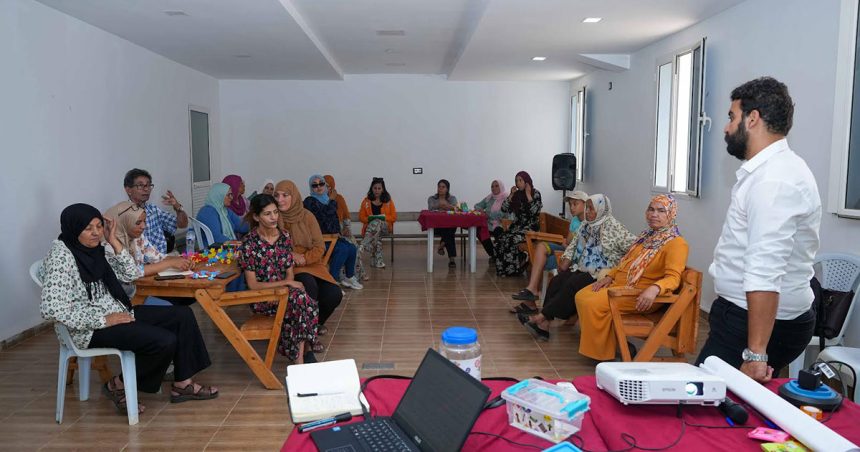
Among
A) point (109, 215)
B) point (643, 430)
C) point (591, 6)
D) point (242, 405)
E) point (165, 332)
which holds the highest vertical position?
point (591, 6)

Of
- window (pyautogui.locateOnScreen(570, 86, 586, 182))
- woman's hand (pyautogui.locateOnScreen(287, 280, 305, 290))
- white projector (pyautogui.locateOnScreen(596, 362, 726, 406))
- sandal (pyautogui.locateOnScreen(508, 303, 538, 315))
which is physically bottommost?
sandal (pyautogui.locateOnScreen(508, 303, 538, 315))

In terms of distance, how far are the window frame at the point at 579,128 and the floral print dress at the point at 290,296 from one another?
6721 millimetres

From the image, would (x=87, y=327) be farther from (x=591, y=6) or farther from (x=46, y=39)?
(x=591, y=6)

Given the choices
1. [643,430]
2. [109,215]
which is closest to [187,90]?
[109,215]

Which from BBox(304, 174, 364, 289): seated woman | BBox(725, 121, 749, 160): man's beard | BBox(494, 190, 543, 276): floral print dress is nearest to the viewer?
BBox(725, 121, 749, 160): man's beard

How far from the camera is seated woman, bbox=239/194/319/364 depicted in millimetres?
4336

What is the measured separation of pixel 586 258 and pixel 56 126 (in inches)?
187

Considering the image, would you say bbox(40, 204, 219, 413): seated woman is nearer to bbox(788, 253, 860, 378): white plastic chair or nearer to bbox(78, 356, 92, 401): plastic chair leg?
bbox(78, 356, 92, 401): plastic chair leg

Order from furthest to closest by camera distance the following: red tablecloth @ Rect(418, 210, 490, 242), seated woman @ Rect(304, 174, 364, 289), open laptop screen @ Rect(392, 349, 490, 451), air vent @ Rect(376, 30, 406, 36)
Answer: red tablecloth @ Rect(418, 210, 490, 242), air vent @ Rect(376, 30, 406, 36), seated woman @ Rect(304, 174, 364, 289), open laptop screen @ Rect(392, 349, 490, 451)

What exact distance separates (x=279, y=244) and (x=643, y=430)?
135 inches

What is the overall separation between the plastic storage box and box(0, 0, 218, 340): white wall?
191 inches

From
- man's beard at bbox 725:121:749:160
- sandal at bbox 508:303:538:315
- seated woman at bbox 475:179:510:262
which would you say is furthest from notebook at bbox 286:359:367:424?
seated woman at bbox 475:179:510:262

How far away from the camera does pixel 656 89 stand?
713 cm

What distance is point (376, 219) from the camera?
→ 8750 millimetres
